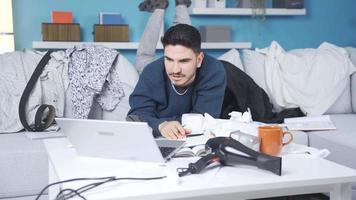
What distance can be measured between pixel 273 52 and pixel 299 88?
1.12 feet

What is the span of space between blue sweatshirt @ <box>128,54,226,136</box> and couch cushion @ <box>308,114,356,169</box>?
735 mm

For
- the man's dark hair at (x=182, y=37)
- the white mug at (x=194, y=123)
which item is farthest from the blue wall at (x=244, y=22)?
the white mug at (x=194, y=123)

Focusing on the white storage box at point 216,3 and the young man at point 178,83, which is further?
the white storage box at point 216,3

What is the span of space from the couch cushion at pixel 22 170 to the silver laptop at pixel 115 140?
0.86 m

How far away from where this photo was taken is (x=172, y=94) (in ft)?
6.46

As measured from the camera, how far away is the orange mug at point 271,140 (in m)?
1.25

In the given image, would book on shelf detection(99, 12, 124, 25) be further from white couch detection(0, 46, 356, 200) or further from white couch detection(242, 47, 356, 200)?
white couch detection(242, 47, 356, 200)

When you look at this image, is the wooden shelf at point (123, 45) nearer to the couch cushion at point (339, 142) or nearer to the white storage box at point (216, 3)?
the white storage box at point (216, 3)

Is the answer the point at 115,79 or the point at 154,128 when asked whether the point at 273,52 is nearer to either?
the point at 115,79

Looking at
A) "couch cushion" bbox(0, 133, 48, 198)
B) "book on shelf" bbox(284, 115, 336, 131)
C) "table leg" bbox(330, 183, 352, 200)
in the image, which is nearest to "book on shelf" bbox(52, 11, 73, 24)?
"couch cushion" bbox(0, 133, 48, 198)

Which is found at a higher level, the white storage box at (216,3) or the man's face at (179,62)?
the white storage box at (216,3)

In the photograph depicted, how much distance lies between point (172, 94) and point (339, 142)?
101cm

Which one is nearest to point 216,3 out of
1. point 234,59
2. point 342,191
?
point 234,59

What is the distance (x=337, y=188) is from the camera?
1140mm
